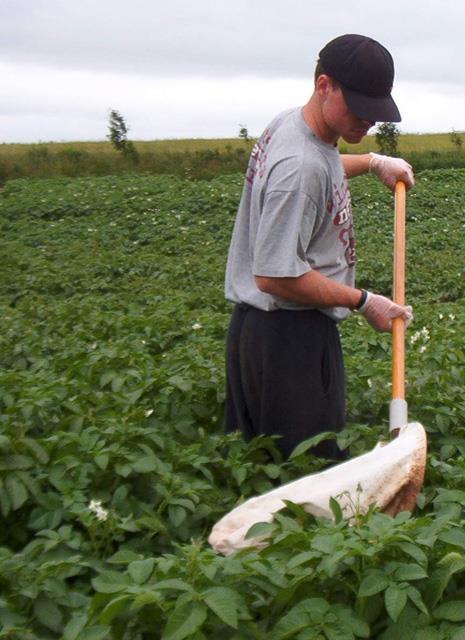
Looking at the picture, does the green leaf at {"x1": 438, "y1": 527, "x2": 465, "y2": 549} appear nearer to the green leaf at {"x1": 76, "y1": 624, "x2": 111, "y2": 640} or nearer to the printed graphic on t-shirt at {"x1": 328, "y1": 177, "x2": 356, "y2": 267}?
the green leaf at {"x1": 76, "y1": 624, "x2": 111, "y2": 640}

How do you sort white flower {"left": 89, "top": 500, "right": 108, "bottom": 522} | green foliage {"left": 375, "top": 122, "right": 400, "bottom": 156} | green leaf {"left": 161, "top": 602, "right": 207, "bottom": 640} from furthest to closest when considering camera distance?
green foliage {"left": 375, "top": 122, "right": 400, "bottom": 156}
white flower {"left": 89, "top": 500, "right": 108, "bottom": 522}
green leaf {"left": 161, "top": 602, "right": 207, "bottom": 640}

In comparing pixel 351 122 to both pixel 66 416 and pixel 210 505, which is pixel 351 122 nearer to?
pixel 210 505

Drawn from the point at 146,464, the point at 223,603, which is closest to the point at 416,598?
the point at 223,603

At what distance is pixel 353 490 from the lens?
10.2 ft

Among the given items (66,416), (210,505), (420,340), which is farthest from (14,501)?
(420,340)

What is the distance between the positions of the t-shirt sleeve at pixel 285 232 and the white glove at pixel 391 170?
94cm

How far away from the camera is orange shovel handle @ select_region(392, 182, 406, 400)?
3.77 metres

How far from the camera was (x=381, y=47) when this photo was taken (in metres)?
3.72

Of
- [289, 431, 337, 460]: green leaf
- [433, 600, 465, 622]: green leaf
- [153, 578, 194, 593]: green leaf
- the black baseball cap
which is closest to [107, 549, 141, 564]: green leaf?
[153, 578, 194, 593]: green leaf

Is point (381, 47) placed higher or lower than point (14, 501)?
higher

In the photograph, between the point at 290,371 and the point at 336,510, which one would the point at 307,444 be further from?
the point at 336,510

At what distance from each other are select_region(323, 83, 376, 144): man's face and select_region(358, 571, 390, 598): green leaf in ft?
5.23

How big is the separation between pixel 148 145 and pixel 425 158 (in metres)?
13.8

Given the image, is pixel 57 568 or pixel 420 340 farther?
pixel 420 340
